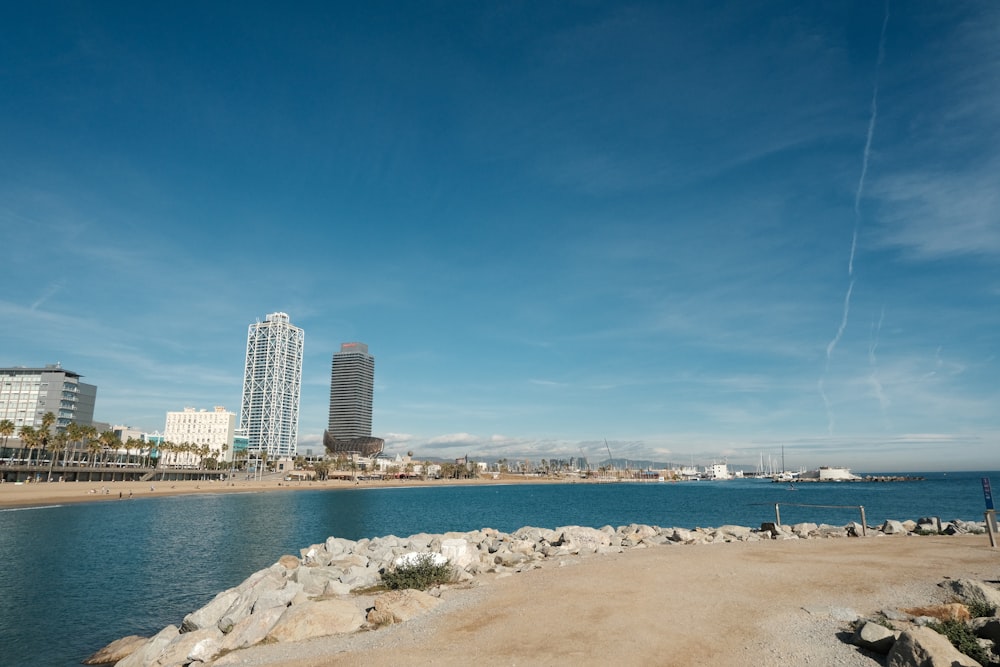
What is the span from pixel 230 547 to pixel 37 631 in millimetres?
25732

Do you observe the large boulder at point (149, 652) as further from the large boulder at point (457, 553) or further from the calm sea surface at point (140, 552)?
the large boulder at point (457, 553)

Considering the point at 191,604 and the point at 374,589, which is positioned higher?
the point at 374,589

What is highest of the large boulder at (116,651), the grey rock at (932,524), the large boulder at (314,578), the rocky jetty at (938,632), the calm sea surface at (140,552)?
the rocky jetty at (938,632)

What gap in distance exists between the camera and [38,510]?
78312mm

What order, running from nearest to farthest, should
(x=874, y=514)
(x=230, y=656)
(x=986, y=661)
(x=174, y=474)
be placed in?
(x=986, y=661) → (x=230, y=656) → (x=874, y=514) → (x=174, y=474)

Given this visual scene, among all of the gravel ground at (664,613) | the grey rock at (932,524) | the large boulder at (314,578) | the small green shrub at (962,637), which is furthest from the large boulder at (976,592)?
the grey rock at (932,524)

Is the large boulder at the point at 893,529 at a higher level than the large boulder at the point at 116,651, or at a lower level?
higher

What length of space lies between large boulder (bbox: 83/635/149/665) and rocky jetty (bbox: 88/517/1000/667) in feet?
0.13

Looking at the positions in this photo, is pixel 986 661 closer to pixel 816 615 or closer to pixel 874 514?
pixel 816 615

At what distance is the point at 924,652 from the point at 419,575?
16641 millimetres

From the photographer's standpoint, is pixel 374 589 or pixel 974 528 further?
pixel 974 528

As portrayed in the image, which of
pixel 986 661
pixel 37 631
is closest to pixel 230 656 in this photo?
pixel 37 631

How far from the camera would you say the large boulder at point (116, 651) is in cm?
2022

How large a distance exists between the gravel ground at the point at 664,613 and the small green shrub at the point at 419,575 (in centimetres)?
152
